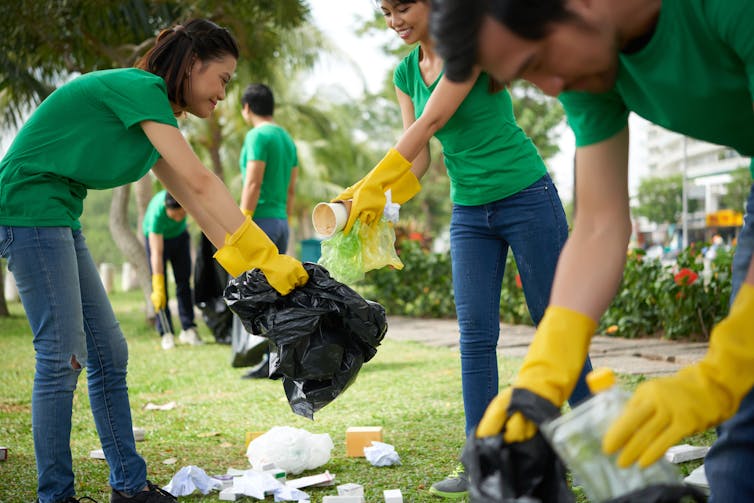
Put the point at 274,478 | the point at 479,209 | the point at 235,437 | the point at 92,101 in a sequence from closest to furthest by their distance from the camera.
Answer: the point at 92,101 < the point at 479,209 < the point at 274,478 < the point at 235,437

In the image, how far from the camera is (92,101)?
272 cm

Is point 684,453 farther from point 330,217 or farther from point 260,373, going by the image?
point 260,373

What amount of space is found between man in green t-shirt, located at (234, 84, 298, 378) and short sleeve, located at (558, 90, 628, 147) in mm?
3996

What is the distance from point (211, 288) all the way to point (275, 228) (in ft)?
5.40

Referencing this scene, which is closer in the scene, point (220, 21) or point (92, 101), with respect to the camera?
point (92, 101)

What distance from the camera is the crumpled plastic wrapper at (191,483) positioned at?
3.13 meters

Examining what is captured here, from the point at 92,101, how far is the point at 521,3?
182 cm

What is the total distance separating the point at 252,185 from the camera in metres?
5.60

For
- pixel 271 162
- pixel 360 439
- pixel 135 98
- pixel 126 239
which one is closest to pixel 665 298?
pixel 271 162

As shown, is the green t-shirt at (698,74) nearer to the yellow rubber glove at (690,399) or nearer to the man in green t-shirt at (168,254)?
the yellow rubber glove at (690,399)

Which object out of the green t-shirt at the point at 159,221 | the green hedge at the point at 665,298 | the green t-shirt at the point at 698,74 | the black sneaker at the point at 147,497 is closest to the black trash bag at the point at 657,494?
the green t-shirt at the point at 698,74

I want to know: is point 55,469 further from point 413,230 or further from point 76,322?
point 413,230

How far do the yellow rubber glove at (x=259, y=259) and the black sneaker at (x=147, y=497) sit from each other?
884mm

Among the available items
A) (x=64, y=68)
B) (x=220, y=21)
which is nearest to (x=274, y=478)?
(x=220, y=21)
